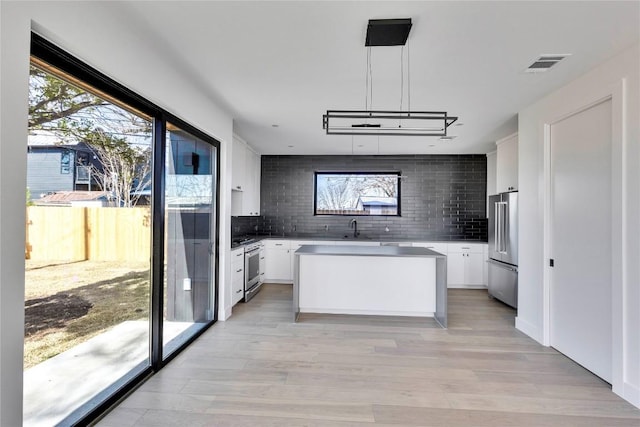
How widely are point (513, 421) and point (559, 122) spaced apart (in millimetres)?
2719

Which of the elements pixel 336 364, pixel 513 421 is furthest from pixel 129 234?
pixel 513 421

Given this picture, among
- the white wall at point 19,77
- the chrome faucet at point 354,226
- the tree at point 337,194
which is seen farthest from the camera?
the tree at point 337,194

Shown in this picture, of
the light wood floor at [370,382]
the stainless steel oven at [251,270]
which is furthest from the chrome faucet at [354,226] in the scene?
the light wood floor at [370,382]

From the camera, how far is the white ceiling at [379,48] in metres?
1.84

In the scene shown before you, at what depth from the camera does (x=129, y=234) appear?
2.30 meters

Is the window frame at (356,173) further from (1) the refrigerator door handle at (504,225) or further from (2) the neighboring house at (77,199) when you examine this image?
(2) the neighboring house at (77,199)

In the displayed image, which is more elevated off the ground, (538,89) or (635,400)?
(538,89)

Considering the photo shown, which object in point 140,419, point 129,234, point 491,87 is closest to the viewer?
point 140,419

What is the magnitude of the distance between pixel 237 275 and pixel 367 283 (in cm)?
181

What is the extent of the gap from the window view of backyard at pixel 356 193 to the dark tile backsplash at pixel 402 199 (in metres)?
0.13

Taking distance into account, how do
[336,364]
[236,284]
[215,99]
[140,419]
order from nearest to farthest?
[140,419] → [336,364] → [215,99] → [236,284]

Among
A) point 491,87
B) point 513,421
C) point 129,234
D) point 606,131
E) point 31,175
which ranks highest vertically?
point 491,87

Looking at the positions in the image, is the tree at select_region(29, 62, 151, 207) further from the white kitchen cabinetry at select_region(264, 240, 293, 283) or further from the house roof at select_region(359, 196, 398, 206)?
the house roof at select_region(359, 196, 398, 206)

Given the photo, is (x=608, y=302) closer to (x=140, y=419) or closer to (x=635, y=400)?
(x=635, y=400)
